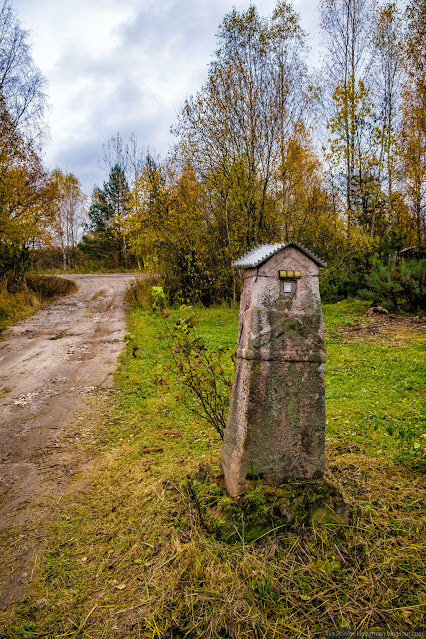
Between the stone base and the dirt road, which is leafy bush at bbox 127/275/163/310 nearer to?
the dirt road

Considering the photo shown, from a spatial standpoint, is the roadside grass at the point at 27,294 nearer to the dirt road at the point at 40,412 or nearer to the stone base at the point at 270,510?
the dirt road at the point at 40,412

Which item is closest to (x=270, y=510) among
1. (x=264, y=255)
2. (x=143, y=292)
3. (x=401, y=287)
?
(x=264, y=255)

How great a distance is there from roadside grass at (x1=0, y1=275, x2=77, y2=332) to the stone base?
397 inches

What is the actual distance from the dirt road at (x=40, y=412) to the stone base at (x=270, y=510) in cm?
131

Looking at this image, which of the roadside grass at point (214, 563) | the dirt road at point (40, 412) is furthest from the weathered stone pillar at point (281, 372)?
the dirt road at point (40, 412)

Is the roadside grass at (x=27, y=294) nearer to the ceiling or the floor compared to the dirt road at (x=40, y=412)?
nearer to the ceiling

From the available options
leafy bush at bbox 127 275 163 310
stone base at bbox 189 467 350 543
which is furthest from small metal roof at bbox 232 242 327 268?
leafy bush at bbox 127 275 163 310

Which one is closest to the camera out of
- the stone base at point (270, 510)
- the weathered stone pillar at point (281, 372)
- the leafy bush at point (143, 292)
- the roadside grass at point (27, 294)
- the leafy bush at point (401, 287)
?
the stone base at point (270, 510)

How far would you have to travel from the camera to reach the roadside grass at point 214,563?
1972 mm

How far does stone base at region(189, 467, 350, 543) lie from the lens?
2448 millimetres

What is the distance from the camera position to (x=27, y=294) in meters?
14.4

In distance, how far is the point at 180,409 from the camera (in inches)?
203

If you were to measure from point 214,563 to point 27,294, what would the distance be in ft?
47.2

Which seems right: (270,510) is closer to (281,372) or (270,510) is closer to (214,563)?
(214,563)
